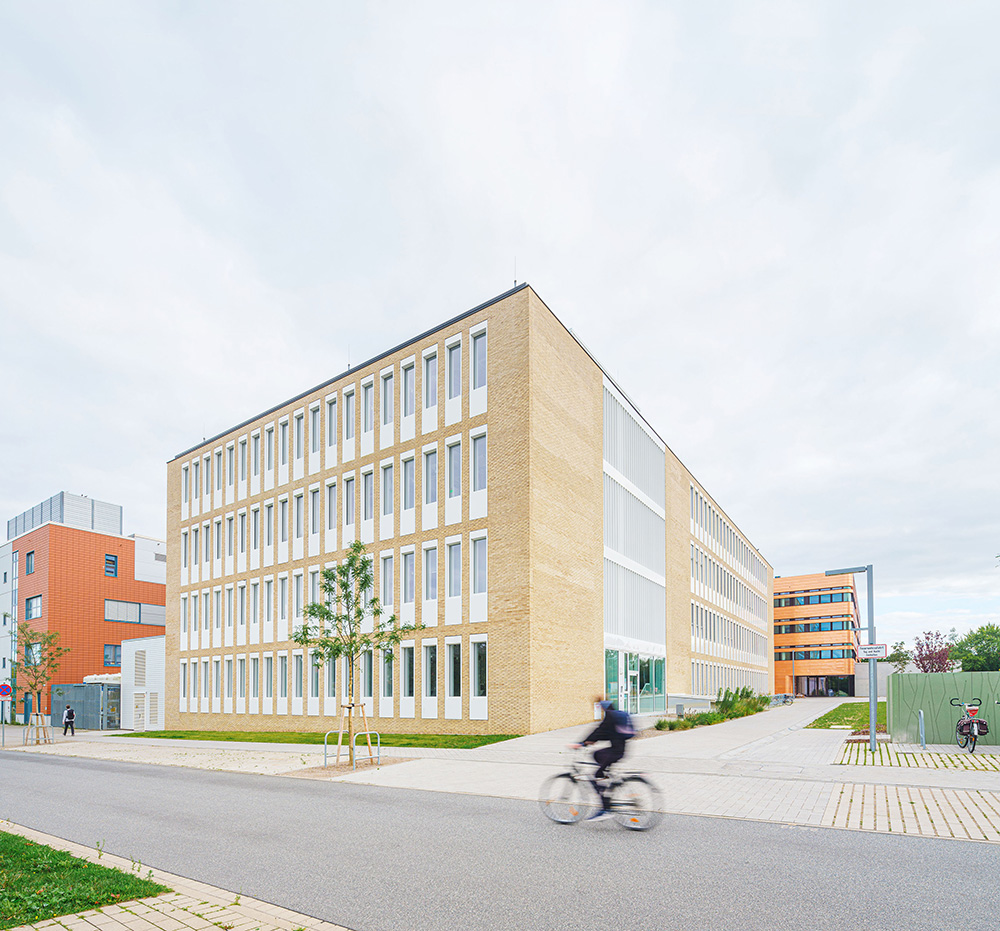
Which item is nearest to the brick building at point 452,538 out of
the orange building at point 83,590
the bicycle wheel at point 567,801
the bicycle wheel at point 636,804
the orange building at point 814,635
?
the bicycle wheel at point 567,801

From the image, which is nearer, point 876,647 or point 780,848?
point 780,848

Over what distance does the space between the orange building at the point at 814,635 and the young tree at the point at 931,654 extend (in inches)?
643

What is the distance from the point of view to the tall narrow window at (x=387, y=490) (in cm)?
3525

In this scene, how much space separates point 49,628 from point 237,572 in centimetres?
2586

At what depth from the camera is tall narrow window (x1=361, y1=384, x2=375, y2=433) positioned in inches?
1449

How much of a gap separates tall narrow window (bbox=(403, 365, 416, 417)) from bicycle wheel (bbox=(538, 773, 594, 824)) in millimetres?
24950

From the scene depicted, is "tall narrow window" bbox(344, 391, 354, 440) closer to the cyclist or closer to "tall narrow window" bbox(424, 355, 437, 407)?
"tall narrow window" bbox(424, 355, 437, 407)

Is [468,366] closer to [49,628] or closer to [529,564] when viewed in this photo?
[529,564]

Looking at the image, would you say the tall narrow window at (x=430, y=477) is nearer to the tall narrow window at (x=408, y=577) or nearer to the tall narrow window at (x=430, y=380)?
the tall narrow window at (x=430, y=380)

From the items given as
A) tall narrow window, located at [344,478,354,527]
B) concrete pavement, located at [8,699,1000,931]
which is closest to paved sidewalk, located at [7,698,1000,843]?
concrete pavement, located at [8,699,1000,931]

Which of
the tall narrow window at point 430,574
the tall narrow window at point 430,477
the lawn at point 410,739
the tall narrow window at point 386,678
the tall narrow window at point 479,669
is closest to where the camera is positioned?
the lawn at point 410,739

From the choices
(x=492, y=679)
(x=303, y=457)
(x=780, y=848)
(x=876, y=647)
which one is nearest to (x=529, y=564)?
(x=492, y=679)

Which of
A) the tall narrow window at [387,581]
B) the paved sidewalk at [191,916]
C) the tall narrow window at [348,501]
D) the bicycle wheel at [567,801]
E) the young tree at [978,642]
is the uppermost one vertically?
the tall narrow window at [348,501]

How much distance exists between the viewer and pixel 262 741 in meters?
31.2
